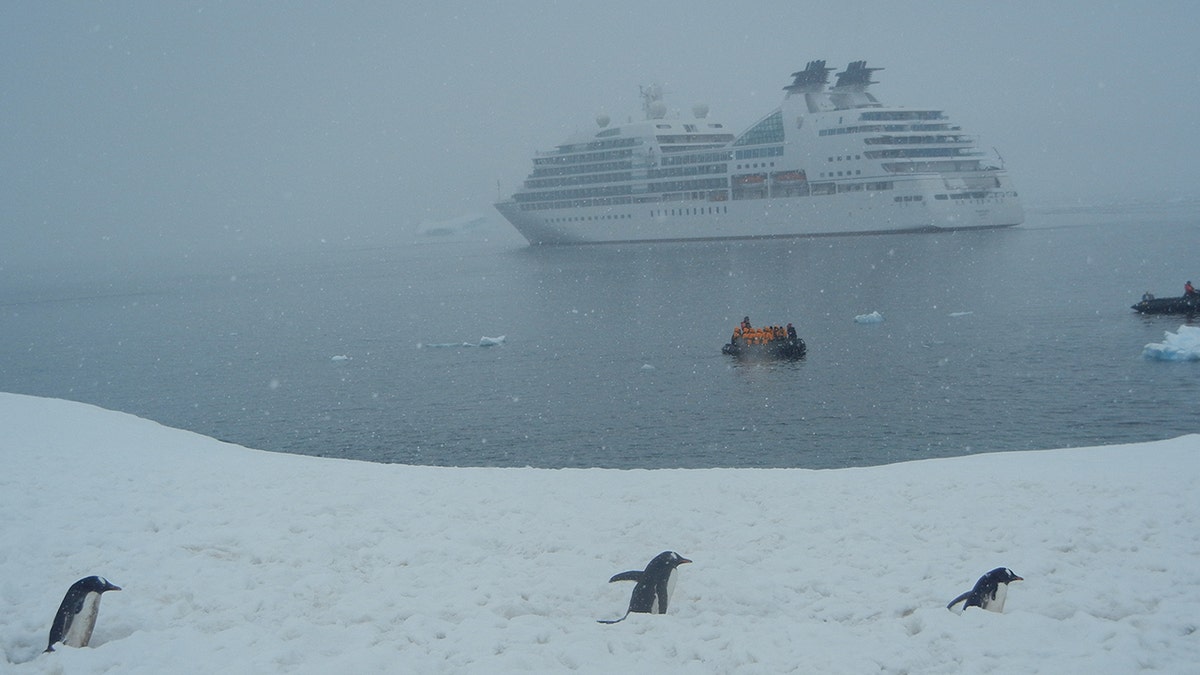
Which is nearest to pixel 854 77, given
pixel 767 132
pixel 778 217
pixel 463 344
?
pixel 767 132

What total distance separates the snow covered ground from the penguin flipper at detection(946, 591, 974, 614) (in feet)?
0.27

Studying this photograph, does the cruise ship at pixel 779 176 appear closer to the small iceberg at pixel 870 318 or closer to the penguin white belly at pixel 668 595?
the small iceberg at pixel 870 318

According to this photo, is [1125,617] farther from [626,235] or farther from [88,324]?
[626,235]

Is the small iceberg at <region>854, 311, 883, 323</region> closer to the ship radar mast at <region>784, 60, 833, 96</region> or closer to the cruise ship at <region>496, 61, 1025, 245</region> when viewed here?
the cruise ship at <region>496, 61, 1025, 245</region>

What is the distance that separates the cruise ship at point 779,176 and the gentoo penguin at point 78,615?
8045 centimetres

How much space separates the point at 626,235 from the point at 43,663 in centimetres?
9168

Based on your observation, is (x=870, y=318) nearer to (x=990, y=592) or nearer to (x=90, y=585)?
(x=990, y=592)

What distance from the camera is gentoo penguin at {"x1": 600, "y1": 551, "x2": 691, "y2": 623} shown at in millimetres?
6977

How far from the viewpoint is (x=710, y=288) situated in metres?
56.3

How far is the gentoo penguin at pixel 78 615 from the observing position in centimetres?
646

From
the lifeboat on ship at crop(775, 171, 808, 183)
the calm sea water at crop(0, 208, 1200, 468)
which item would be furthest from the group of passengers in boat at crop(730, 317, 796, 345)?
the lifeboat on ship at crop(775, 171, 808, 183)

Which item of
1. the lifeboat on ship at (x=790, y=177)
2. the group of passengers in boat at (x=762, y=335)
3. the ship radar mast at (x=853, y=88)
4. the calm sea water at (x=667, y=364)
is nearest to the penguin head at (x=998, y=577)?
the calm sea water at (x=667, y=364)

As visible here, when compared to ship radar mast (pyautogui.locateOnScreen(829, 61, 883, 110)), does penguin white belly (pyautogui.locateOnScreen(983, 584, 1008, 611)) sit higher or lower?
lower

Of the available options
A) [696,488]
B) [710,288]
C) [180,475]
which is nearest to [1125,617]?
[696,488]
